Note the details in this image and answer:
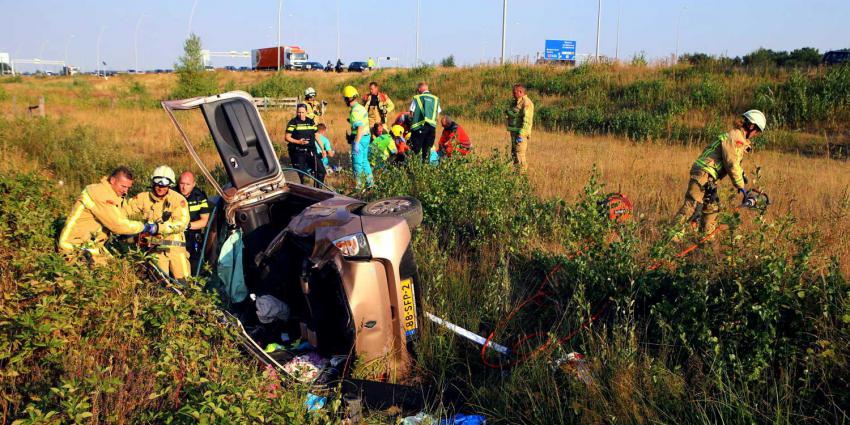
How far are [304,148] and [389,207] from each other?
5994 mm

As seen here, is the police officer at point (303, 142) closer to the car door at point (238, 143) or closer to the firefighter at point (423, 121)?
the firefighter at point (423, 121)

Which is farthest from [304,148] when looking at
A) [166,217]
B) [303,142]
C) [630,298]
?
[630,298]

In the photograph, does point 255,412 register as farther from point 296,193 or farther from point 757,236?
point 757,236

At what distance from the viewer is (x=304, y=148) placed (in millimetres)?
9961

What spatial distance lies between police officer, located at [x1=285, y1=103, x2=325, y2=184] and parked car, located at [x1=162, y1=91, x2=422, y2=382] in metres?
4.50

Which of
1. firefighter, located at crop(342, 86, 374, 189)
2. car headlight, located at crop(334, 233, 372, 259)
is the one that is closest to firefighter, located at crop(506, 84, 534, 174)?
firefighter, located at crop(342, 86, 374, 189)

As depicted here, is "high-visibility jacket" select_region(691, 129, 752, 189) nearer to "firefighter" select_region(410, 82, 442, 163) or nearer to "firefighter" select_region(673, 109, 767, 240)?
"firefighter" select_region(673, 109, 767, 240)

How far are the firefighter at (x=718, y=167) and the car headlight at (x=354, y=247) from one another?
3.89 meters

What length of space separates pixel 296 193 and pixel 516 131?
18.0 feet

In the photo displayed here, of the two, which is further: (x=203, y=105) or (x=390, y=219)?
(x=203, y=105)

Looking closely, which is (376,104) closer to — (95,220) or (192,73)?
(95,220)

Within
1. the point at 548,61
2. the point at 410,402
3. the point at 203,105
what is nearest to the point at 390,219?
the point at 410,402

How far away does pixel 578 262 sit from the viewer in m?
4.68

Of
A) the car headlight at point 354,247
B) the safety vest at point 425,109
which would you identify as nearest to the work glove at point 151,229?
the car headlight at point 354,247
